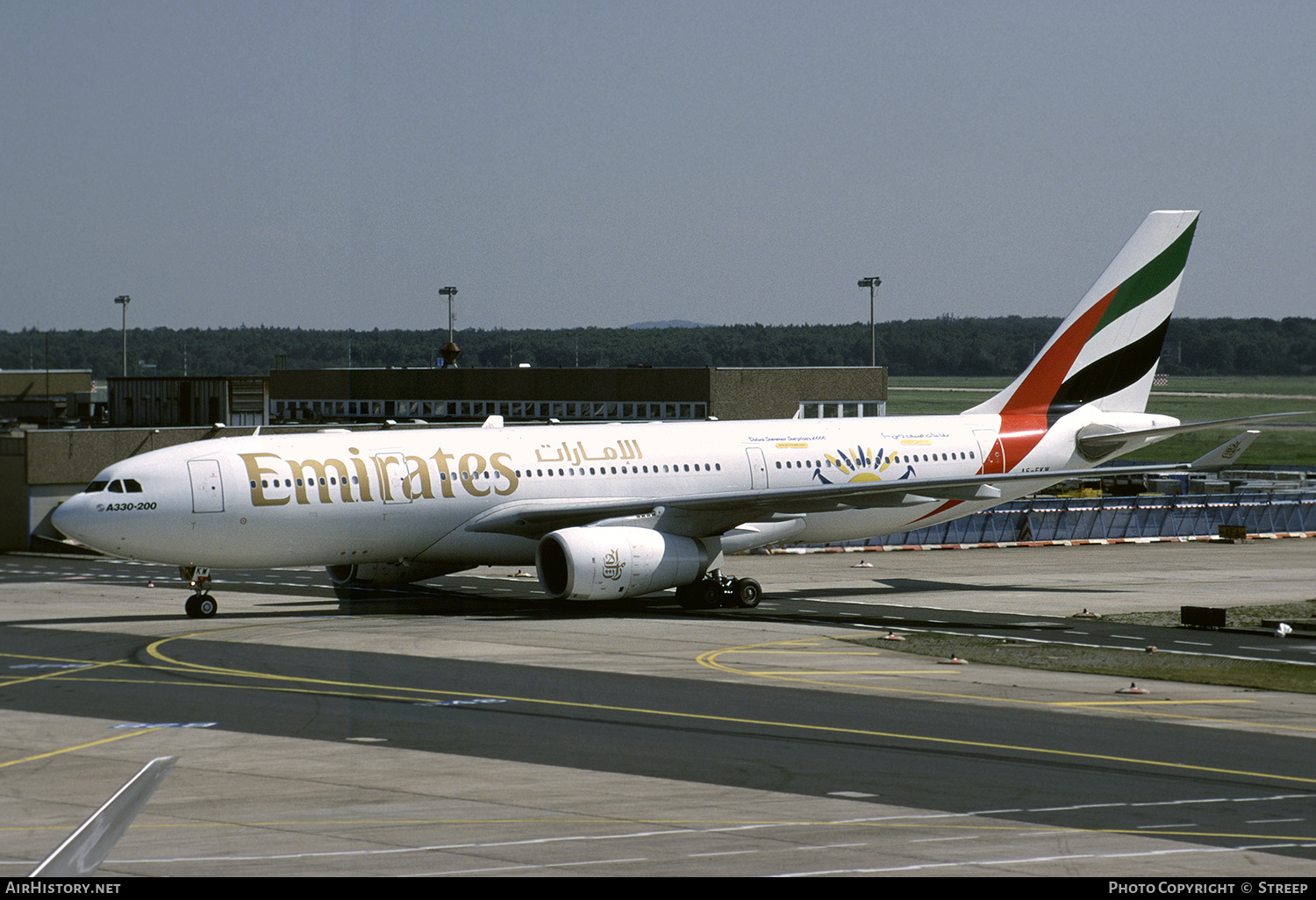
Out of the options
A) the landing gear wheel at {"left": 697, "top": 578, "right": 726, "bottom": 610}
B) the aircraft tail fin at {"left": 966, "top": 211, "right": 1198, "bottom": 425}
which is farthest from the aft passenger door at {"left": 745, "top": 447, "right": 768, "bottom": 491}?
the aircraft tail fin at {"left": 966, "top": 211, "right": 1198, "bottom": 425}

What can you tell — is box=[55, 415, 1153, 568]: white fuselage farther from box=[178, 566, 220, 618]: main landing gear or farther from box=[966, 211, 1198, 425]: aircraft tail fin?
box=[966, 211, 1198, 425]: aircraft tail fin

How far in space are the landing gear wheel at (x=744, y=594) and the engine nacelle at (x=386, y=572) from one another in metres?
7.84

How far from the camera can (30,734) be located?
2450cm

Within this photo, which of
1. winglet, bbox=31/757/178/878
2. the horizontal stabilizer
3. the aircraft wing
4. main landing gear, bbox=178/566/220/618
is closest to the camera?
winglet, bbox=31/757/178/878

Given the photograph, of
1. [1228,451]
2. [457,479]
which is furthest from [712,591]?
[1228,451]

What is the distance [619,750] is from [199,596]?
20.9 m

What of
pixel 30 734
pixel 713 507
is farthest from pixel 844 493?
pixel 30 734

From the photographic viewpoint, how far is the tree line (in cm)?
1459

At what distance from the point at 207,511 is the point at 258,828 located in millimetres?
22019

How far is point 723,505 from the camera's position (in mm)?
42250

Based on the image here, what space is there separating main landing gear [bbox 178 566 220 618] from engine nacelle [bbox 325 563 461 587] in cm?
377

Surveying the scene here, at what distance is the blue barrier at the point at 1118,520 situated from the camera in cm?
6444

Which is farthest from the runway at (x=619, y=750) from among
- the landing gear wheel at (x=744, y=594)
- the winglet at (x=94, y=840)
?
the winglet at (x=94, y=840)
